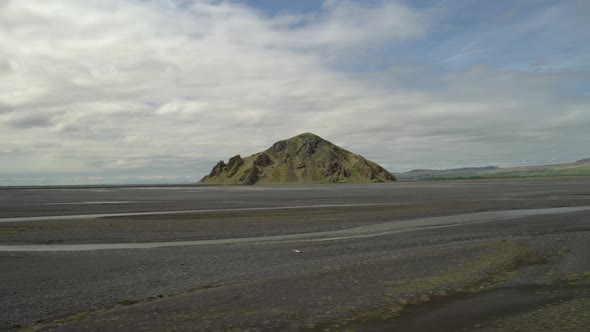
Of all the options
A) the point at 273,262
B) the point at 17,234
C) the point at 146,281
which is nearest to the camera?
the point at 146,281

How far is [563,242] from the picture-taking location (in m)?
16.2

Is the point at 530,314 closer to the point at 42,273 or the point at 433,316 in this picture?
the point at 433,316

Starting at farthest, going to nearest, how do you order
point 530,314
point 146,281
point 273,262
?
point 273,262, point 146,281, point 530,314

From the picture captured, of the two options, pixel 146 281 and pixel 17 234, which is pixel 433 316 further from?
pixel 17 234

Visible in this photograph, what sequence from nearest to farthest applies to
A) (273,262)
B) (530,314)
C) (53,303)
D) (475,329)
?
(475,329) < (530,314) < (53,303) < (273,262)

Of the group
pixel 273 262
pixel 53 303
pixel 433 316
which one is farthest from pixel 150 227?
pixel 433 316

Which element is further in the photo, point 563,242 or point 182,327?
point 563,242

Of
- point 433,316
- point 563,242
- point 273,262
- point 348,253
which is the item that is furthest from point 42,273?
point 563,242

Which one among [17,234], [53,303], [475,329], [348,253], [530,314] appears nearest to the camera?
[475,329]

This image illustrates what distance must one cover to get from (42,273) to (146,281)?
379 centimetres

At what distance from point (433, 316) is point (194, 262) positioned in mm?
8795

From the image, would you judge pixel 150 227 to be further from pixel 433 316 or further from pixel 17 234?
pixel 433 316

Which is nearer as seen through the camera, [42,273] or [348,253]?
[42,273]

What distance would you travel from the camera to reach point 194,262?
14461 millimetres
